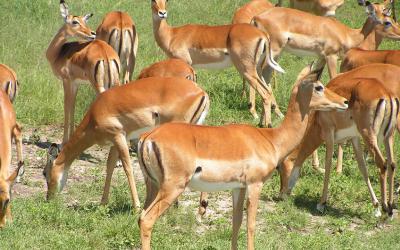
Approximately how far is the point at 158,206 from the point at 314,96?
1.59m

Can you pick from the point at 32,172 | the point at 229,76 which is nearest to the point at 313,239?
the point at 32,172

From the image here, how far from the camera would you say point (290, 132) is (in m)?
6.98

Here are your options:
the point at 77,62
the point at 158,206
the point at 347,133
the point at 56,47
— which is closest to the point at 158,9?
the point at 56,47

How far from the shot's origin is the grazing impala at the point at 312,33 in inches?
460

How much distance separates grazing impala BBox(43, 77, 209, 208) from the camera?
7.79 metres

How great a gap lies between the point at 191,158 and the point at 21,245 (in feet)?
4.66

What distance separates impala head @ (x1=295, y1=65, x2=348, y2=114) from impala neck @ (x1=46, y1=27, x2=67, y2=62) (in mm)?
4088

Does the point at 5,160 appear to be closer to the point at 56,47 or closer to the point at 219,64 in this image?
the point at 56,47

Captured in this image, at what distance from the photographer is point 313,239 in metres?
7.39

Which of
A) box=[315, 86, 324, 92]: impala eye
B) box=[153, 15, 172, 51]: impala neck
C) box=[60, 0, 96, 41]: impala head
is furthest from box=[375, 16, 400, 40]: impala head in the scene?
box=[315, 86, 324, 92]: impala eye

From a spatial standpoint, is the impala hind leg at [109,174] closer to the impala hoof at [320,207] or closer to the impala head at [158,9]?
the impala hoof at [320,207]

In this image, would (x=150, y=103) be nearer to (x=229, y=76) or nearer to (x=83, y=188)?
(x=83, y=188)

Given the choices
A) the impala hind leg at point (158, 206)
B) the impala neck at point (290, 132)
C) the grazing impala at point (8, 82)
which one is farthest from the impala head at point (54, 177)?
the impala neck at point (290, 132)

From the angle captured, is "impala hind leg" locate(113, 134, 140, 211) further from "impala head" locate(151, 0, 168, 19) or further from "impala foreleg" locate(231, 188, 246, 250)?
"impala head" locate(151, 0, 168, 19)
